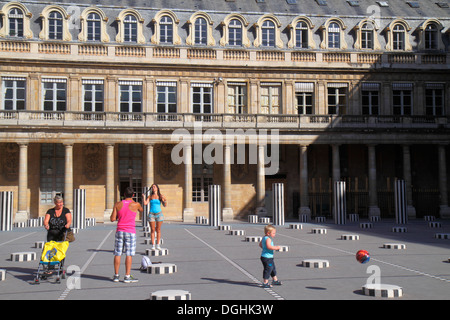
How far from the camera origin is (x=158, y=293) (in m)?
9.95

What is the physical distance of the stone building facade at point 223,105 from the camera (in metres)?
39.2

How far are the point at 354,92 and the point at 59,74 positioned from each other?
2107 centimetres

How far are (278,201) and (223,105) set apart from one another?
11731 mm

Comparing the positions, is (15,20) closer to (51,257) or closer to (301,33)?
(301,33)

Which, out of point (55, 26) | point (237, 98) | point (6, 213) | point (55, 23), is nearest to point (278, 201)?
point (237, 98)

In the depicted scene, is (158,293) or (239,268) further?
(239,268)

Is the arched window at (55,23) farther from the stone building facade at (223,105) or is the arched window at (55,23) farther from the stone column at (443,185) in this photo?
the stone column at (443,185)

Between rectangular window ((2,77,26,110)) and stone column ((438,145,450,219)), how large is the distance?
29518 mm

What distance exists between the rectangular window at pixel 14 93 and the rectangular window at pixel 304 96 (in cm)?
1911

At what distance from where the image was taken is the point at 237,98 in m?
42.0

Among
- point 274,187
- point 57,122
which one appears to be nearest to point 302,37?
point 274,187

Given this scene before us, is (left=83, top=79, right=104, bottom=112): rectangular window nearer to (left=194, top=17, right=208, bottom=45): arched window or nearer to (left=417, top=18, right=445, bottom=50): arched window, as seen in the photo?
(left=194, top=17, right=208, bottom=45): arched window

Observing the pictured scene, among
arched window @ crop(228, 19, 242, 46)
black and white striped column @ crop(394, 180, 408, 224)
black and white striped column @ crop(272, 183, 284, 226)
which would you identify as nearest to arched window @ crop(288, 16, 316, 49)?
arched window @ crop(228, 19, 242, 46)

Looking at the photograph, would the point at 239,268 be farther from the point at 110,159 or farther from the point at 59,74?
the point at 59,74
